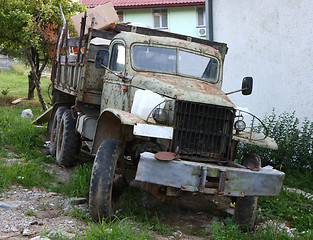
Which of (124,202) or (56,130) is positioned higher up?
(56,130)

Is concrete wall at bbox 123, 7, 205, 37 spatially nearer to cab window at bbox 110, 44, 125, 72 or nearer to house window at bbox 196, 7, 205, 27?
house window at bbox 196, 7, 205, 27

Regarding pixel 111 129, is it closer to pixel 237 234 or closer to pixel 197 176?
pixel 197 176

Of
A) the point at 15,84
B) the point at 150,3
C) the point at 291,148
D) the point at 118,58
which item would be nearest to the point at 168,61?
the point at 118,58

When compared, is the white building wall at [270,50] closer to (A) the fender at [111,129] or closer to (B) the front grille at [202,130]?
(B) the front grille at [202,130]

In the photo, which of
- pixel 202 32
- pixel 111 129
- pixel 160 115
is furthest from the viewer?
pixel 202 32

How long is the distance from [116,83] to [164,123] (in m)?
1.51

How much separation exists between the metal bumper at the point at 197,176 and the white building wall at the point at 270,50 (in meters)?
4.02

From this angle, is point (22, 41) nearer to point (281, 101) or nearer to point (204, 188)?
point (281, 101)

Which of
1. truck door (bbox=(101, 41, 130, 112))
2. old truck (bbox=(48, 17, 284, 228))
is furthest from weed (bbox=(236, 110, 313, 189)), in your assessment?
truck door (bbox=(101, 41, 130, 112))

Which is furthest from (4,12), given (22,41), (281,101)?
(281,101)

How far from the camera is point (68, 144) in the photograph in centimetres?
768

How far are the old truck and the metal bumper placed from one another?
0.03 feet

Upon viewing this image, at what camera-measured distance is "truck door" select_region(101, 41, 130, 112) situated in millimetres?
5996

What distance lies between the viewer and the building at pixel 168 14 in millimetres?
25828
